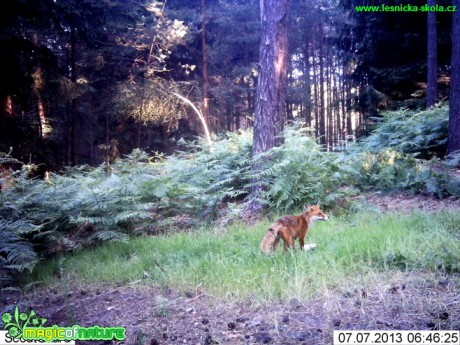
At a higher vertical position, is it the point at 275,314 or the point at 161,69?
the point at 161,69

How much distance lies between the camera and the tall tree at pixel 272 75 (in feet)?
21.4

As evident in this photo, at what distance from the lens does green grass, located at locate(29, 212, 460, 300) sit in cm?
276

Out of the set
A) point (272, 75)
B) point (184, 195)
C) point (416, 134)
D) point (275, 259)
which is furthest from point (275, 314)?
point (416, 134)

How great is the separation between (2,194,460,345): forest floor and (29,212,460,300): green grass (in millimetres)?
144

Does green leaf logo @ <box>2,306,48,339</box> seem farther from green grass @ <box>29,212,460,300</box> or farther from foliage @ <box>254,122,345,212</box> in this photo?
foliage @ <box>254,122,345,212</box>

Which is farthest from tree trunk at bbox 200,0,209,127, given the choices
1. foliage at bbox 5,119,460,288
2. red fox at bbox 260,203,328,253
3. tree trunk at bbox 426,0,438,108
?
red fox at bbox 260,203,328,253

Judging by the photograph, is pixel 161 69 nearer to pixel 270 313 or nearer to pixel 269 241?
pixel 269 241

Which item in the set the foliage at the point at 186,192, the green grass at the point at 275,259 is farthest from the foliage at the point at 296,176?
the green grass at the point at 275,259

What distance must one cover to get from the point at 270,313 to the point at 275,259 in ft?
2.88

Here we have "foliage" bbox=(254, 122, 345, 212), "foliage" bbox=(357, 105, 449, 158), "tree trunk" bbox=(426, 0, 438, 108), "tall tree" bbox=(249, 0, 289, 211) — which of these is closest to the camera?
"foliage" bbox=(254, 122, 345, 212)

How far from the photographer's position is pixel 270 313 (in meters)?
2.36

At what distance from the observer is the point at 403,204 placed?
5691 mm

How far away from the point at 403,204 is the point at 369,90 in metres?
10.3

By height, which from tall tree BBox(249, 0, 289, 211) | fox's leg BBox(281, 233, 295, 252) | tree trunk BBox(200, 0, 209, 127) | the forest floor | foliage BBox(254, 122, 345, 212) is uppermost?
tree trunk BBox(200, 0, 209, 127)
